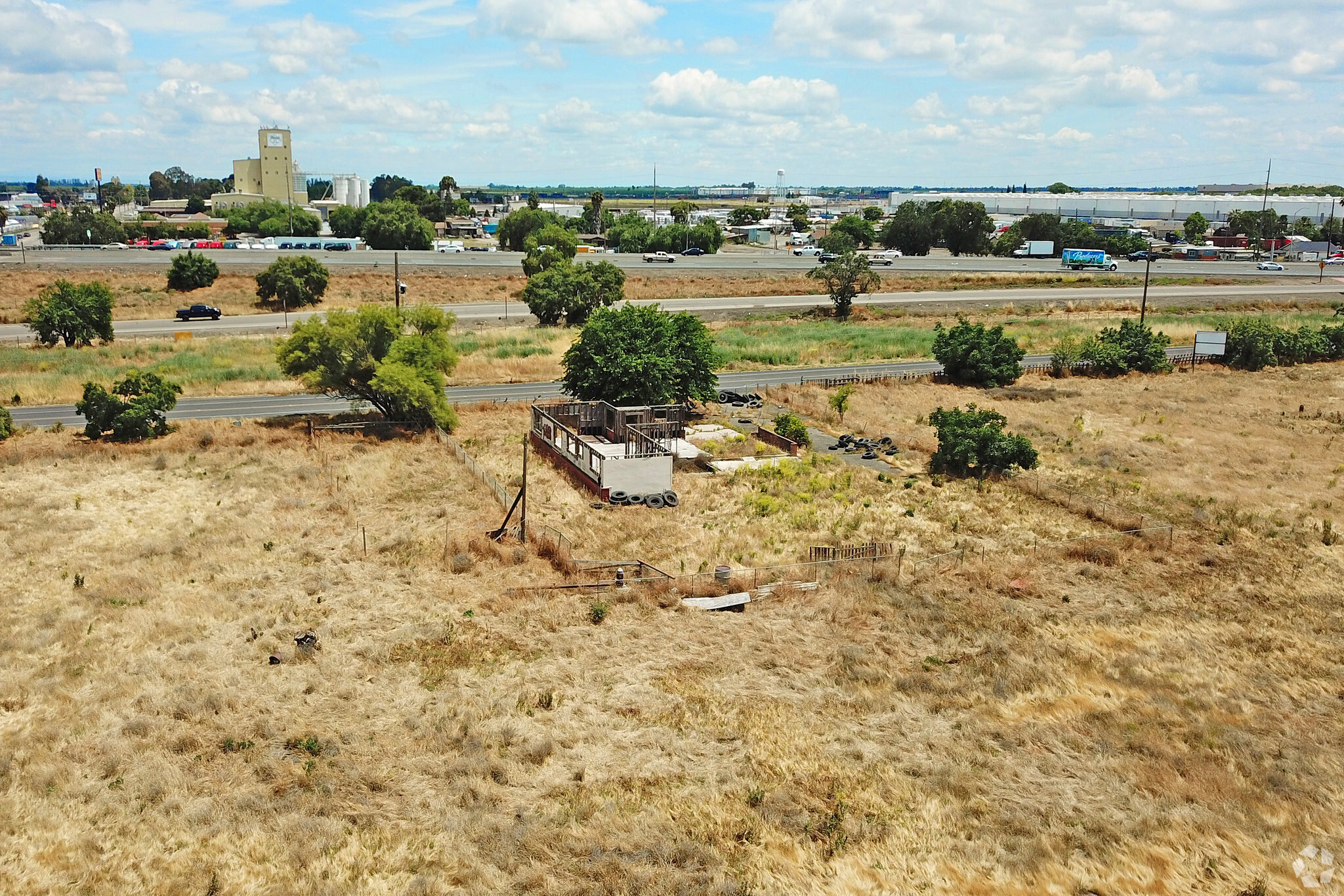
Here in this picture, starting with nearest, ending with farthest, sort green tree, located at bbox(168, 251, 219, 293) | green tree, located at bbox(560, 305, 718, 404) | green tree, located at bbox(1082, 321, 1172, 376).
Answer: green tree, located at bbox(560, 305, 718, 404), green tree, located at bbox(1082, 321, 1172, 376), green tree, located at bbox(168, 251, 219, 293)

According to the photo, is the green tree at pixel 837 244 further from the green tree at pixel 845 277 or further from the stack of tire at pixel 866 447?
the stack of tire at pixel 866 447

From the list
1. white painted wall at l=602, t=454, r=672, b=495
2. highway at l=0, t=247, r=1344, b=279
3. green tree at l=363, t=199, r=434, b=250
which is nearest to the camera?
white painted wall at l=602, t=454, r=672, b=495

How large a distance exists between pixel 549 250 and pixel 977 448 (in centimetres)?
6188

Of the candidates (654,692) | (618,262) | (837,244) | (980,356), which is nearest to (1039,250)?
(837,244)

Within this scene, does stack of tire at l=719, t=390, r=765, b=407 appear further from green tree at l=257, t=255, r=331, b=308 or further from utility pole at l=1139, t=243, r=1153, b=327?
green tree at l=257, t=255, r=331, b=308

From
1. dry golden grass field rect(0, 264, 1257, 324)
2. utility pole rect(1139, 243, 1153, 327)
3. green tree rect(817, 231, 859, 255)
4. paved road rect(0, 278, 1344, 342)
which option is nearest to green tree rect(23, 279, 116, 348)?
paved road rect(0, 278, 1344, 342)

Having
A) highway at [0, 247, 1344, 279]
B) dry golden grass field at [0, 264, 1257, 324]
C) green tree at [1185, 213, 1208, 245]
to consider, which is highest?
green tree at [1185, 213, 1208, 245]

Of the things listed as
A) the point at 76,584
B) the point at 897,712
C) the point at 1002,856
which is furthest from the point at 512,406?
the point at 1002,856

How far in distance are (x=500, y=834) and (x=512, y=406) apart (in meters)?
39.4

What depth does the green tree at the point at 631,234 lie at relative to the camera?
157500mm

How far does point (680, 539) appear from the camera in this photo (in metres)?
36.9

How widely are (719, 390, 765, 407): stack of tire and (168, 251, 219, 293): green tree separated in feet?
202

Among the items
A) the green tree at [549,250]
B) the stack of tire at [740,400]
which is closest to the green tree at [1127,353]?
the stack of tire at [740,400]

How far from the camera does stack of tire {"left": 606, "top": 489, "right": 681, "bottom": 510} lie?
4050cm
